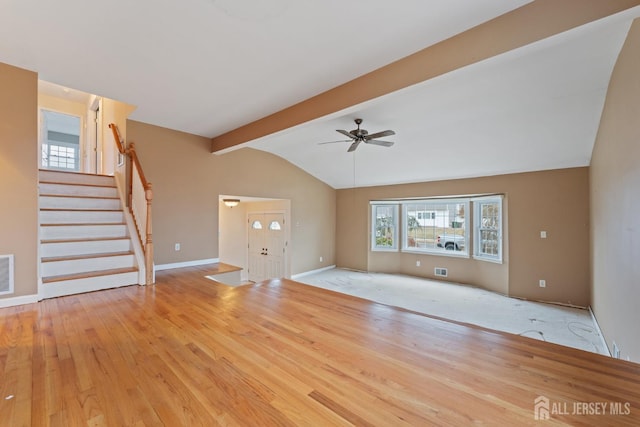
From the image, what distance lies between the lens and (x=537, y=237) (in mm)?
5453

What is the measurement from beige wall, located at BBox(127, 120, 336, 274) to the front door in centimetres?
98

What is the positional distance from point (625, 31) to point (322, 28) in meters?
2.59

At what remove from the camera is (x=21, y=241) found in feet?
9.32

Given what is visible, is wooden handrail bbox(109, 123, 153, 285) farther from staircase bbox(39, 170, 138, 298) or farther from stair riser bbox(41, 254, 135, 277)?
stair riser bbox(41, 254, 135, 277)

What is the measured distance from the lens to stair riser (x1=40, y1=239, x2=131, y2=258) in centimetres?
336

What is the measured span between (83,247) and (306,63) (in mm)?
3750

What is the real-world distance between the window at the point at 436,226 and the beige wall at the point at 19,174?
24.4ft

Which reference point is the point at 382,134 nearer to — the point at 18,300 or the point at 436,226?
the point at 436,226

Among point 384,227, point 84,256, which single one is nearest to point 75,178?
point 84,256

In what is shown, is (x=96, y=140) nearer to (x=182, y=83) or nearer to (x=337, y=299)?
(x=182, y=83)

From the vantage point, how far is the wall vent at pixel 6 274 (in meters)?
2.72

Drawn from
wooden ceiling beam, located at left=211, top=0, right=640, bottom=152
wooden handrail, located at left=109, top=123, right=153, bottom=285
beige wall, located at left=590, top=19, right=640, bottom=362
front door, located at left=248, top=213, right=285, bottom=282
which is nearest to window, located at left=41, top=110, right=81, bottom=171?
wooden handrail, located at left=109, top=123, right=153, bottom=285

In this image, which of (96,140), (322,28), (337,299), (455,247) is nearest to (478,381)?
(337,299)

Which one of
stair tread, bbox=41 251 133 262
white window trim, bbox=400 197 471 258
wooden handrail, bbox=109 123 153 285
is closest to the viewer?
stair tread, bbox=41 251 133 262
